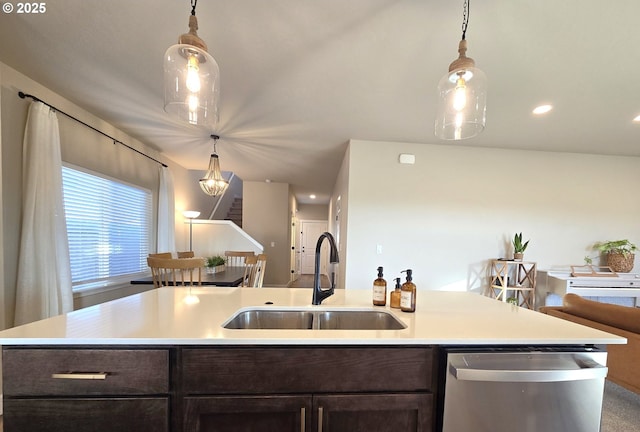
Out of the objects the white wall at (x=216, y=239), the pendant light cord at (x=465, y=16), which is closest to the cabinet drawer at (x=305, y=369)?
the pendant light cord at (x=465, y=16)

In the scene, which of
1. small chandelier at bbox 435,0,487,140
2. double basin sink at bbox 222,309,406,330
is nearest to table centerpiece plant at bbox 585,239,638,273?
small chandelier at bbox 435,0,487,140

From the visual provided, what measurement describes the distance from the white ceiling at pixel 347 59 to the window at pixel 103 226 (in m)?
0.81

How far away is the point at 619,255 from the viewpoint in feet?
11.0

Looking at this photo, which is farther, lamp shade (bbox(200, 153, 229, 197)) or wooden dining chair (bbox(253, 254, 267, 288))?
lamp shade (bbox(200, 153, 229, 197))

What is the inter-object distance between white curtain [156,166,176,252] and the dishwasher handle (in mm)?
4209

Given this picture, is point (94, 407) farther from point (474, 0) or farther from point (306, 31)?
point (474, 0)

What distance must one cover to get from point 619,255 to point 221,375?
511 centimetres

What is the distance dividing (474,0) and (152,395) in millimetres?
2291

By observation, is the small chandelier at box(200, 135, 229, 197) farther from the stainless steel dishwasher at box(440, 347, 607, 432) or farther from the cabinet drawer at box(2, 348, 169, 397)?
the stainless steel dishwasher at box(440, 347, 607, 432)

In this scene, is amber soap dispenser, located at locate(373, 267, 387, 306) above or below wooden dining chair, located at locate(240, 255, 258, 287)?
above

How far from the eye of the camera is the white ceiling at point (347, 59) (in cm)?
141

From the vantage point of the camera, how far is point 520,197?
→ 344cm

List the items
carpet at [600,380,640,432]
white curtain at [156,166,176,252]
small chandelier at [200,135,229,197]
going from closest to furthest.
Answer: carpet at [600,380,640,432], small chandelier at [200,135,229,197], white curtain at [156,166,176,252]

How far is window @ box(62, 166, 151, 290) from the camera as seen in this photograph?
2543mm
